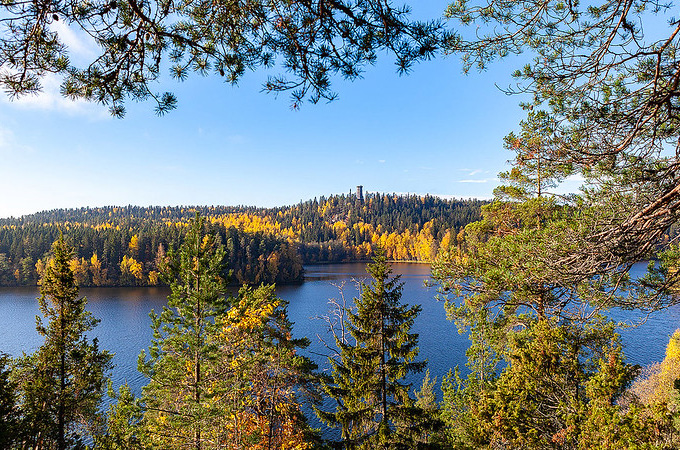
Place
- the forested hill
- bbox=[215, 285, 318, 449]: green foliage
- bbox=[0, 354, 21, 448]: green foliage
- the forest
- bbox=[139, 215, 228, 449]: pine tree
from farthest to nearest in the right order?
the forested hill, bbox=[139, 215, 228, 449]: pine tree, bbox=[215, 285, 318, 449]: green foliage, bbox=[0, 354, 21, 448]: green foliage, the forest

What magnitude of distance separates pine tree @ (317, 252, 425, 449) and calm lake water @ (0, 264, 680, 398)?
82.0 inches

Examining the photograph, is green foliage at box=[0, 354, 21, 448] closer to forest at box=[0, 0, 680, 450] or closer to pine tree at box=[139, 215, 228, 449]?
forest at box=[0, 0, 680, 450]

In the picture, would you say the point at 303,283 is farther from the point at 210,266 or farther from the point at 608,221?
the point at 608,221

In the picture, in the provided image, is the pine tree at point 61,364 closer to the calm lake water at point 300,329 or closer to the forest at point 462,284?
the forest at point 462,284

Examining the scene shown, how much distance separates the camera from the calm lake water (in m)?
21.0

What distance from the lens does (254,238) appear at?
6400 centimetres

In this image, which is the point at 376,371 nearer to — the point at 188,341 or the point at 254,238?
the point at 188,341

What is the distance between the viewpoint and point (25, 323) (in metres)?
30.9

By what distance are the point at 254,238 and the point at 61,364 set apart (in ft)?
182

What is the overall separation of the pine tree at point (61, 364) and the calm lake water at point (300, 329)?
21.2 ft

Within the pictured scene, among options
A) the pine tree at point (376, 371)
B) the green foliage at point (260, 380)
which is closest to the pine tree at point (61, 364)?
the green foliage at point (260, 380)

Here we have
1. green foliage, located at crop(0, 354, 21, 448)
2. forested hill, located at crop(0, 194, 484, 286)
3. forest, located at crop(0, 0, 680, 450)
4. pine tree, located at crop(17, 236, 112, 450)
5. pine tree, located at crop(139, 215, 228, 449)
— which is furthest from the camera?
forested hill, located at crop(0, 194, 484, 286)

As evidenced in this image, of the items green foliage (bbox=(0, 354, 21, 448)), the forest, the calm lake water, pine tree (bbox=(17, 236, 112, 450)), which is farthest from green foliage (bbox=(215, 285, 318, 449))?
pine tree (bbox=(17, 236, 112, 450))

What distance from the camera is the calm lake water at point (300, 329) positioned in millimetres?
21016
